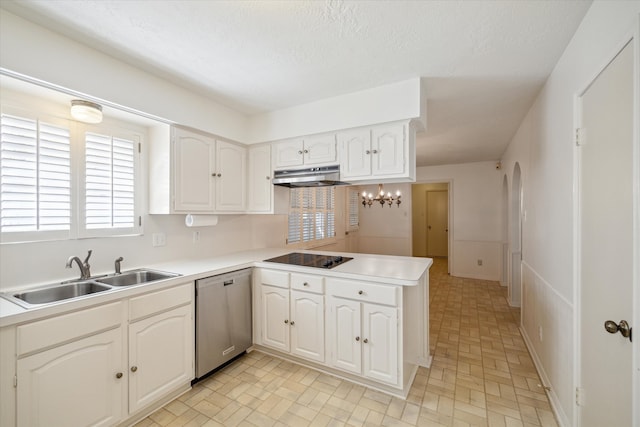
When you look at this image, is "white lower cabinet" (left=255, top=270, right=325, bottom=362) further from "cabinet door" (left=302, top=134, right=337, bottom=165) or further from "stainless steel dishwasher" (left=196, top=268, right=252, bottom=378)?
"cabinet door" (left=302, top=134, right=337, bottom=165)

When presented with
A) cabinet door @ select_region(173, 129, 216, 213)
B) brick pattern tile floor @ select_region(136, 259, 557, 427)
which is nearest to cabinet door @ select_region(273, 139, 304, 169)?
cabinet door @ select_region(173, 129, 216, 213)

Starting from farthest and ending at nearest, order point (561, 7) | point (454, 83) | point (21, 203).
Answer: point (454, 83) → point (21, 203) → point (561, 7)

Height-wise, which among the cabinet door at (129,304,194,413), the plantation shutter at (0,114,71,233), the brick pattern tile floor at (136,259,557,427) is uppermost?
the plantation shutter at (0,114,71,233)

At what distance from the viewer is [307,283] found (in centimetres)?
235

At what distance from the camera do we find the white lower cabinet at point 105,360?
4.42 feet

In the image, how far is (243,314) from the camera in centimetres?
255

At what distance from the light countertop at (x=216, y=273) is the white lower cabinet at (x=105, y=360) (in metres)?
0.05

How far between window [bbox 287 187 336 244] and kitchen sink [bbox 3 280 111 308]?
2.55m

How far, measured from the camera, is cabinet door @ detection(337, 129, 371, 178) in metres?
2.49

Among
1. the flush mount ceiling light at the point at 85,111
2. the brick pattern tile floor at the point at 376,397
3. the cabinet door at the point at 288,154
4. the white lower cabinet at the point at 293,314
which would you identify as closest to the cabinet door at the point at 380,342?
the brick pattern tile floor at the point at 376,397

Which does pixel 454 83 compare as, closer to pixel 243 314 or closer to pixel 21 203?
pixel 243 314

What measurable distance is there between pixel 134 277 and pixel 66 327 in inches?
29.5

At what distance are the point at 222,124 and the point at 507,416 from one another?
347cm

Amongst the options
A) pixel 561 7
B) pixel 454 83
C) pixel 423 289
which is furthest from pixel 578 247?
pixel 454 83
